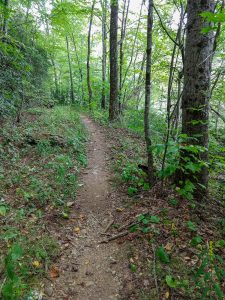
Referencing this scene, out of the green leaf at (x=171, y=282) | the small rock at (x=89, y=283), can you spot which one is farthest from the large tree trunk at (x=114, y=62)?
the green leaf at (x=171, y=282)

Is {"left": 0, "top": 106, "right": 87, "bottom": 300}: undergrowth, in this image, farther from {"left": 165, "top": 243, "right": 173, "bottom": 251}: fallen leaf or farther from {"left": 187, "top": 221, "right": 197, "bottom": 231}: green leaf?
{"left": 187, "top": 221, "right": 197, "bottom": 231}: green leaf

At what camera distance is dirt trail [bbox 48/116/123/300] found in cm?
266

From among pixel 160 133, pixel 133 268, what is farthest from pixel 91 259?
pixel 160 133

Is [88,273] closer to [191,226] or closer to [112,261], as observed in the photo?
[112,261]

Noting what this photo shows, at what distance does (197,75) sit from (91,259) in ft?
11.8

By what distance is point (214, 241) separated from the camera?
318 cm

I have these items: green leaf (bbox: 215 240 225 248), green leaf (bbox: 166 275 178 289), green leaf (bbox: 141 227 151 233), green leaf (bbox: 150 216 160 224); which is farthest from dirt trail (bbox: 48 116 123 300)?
green leaf (bbox: 215 240 225 248)

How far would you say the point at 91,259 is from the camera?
3150 mm

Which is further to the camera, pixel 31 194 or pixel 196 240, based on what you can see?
pixel 31 194

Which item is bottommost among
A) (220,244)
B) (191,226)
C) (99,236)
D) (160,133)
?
(99,236)

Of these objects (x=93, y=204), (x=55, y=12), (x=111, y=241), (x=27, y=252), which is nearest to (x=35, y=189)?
(x=93, y=204)

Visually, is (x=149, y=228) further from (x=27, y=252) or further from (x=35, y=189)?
(x=35, y=189)

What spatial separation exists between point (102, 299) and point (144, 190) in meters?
2.49

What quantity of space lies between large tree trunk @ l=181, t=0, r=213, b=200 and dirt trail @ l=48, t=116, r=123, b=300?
200cm
